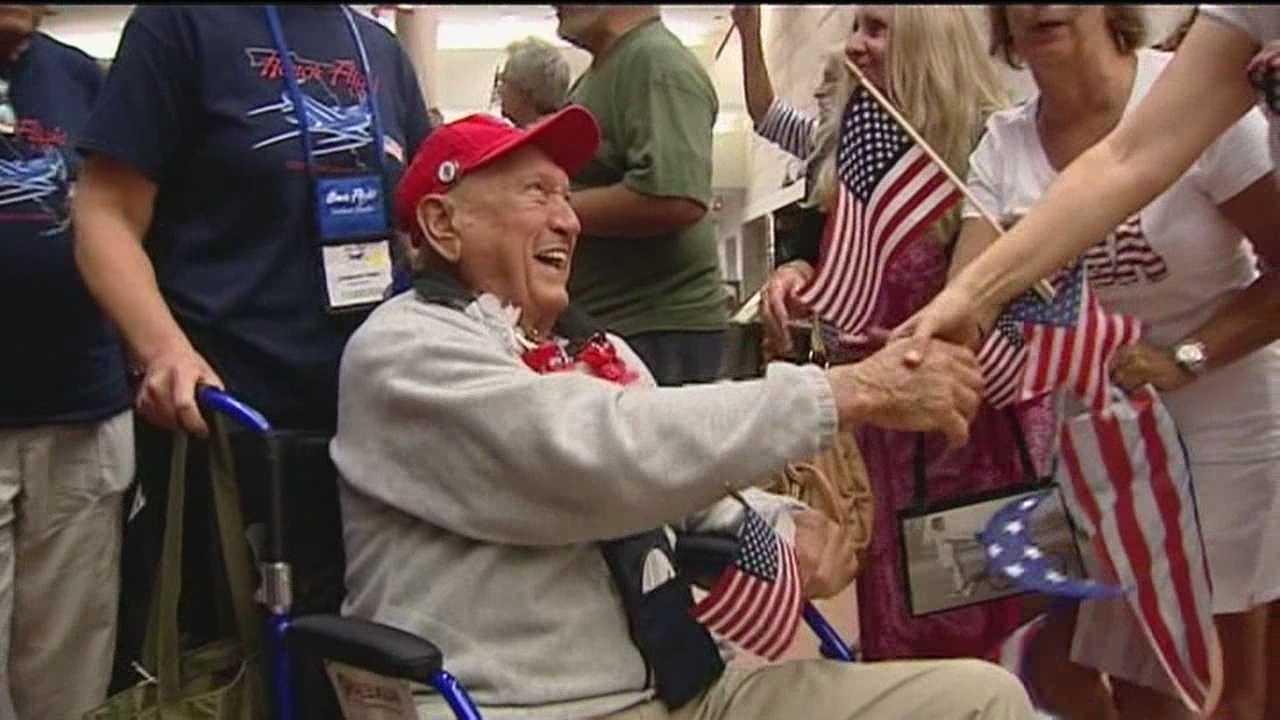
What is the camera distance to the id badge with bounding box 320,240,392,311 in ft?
7.23

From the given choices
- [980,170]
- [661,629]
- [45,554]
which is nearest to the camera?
[661,629]

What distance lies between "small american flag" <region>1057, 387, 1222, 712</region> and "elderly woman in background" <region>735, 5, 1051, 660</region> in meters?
0.17

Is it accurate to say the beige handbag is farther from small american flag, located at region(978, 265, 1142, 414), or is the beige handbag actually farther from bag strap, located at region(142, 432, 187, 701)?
bag strap, located at region(142, 432, 187, 701)

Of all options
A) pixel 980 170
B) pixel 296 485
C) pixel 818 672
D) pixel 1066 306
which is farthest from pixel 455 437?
pixel 980 170

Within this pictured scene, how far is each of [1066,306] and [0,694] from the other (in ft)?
5.62

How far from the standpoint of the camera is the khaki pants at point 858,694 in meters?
1.86

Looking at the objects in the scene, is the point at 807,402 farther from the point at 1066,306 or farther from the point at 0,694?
the point at 0,694

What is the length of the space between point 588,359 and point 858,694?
50 cm

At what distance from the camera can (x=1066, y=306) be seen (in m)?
1.97

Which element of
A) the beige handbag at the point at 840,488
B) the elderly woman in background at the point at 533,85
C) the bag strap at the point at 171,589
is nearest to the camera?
the bag strap at the point at 171,589

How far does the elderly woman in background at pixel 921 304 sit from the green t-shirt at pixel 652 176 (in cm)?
30

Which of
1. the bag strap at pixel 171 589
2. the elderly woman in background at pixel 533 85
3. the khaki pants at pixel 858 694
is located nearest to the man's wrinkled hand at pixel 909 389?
the khaki pants at pixel 858 694

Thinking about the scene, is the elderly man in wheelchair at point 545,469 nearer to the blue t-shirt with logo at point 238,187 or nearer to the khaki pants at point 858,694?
the khaki pants at point 858,694

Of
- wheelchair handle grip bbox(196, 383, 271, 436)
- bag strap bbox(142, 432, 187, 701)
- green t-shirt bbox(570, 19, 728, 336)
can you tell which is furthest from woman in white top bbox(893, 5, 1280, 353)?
green t-shirt bbox(570, 19, 728, 336)
